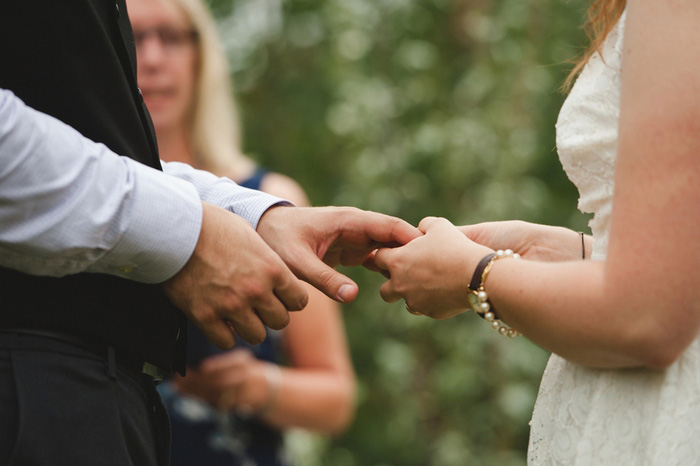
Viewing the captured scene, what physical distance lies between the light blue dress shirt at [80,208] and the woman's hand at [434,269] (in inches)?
17.9

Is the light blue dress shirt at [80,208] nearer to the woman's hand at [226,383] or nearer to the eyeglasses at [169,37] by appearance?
the woman's hand at [226,383]

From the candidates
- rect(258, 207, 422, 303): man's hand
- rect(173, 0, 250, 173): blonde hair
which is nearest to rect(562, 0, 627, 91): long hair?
rect(258, 207, 422, 303): man's hand

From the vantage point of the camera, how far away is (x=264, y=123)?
5430 millimetres

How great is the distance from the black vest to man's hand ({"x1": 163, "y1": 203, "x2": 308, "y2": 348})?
75 millimetres

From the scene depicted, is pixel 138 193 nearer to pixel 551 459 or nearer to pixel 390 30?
pixel 551 459

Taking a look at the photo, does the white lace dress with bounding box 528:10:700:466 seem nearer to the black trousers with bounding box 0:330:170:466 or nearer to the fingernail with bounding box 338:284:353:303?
the fingernail with bounding box 338:284:353:303

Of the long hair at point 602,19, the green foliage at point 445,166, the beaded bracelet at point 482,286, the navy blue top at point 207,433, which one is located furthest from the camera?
the green foliage at point 445,166

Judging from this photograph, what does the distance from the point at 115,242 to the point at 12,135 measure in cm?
24

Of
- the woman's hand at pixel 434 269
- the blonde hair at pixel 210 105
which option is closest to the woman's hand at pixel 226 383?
the blonde hair at pixel 210 105

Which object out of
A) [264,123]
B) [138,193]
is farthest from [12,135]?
[264,123]

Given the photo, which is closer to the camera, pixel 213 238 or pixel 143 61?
pixel 213 238

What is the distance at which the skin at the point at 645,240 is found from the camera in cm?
133

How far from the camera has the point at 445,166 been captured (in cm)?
429

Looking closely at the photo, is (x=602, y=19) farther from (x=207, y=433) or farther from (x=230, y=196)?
(x=207, y=433)
